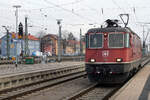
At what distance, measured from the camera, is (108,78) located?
46.2 feet

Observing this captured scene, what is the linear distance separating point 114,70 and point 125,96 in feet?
13.2

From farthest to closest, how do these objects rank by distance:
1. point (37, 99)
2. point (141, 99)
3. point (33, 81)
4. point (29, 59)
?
point (29, 59) → point (33, 81) → point (37, 99) → point (141, 99)

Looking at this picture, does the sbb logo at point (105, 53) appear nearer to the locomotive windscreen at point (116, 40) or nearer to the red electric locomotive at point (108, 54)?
the red electric locomotive at point (108, 54)

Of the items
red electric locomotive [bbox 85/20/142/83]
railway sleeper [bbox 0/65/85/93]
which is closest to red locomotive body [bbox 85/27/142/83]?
red electric locomotive [bbox 85/20/142/83]

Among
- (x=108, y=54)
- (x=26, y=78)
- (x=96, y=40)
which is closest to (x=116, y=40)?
(x=108, y=54)

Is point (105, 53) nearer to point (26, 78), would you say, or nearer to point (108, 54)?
point (108, 54)

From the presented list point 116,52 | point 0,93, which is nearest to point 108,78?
point 116,52

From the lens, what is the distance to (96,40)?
14680 mm

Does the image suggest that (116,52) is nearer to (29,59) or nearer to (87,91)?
(87,91)

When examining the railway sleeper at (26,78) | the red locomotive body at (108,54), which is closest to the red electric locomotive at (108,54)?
the red locomotive body at (108,54)

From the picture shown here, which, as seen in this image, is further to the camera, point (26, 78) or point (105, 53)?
point (26, 78)

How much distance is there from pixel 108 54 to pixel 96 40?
3.80 ft

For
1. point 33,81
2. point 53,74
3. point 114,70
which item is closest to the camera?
point 114,70

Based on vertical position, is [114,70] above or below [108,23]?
below
